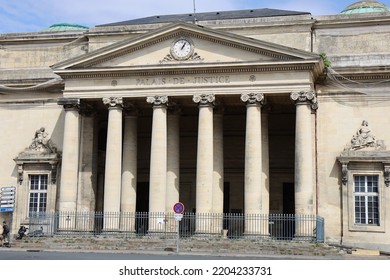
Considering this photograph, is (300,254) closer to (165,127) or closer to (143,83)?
(165,127)

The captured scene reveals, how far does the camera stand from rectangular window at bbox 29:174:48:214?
39312mm

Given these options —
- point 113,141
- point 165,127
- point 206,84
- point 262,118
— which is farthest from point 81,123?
point 262,118

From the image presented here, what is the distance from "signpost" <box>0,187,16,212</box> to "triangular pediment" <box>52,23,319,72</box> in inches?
338

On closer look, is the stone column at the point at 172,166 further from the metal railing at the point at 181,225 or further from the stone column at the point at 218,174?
the stone column at the point at 218,174

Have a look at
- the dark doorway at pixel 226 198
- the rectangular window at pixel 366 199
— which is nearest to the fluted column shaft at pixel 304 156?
the rectangular window at pixel 366 199

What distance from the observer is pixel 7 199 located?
39594 millimetres

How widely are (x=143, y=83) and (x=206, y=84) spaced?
3.58 meters

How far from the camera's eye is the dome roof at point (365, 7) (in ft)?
136

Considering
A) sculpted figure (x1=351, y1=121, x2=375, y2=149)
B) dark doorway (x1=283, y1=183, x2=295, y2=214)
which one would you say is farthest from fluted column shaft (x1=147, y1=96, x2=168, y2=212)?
sculpted figure (x1=351, y1=121, x2=375, y2=149)

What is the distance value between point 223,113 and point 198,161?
4.11 m

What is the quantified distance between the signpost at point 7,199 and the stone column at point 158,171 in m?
9.86

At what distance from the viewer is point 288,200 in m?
39.8

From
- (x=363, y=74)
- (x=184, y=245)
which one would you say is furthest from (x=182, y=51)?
(x=184, y=245)

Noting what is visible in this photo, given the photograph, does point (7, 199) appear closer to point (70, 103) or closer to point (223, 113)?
point (70, 103)
